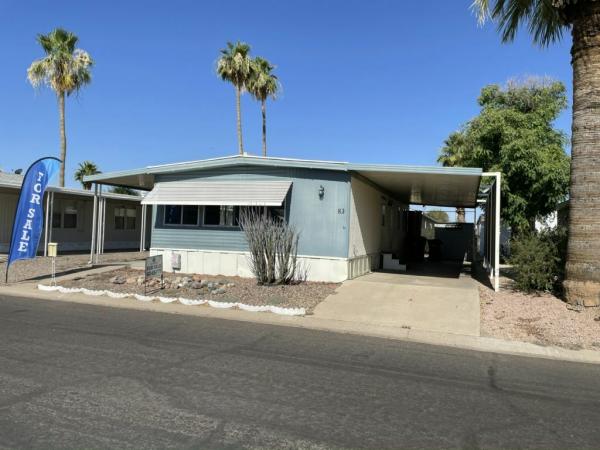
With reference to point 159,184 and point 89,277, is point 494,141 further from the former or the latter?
point 89,277

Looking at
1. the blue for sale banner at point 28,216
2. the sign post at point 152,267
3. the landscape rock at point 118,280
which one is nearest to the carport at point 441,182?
the sign post at point 152,267

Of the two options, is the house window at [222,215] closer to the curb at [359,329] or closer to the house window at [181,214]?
the house window at [181,214]

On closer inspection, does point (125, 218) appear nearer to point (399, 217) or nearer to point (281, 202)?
point (399, 217)

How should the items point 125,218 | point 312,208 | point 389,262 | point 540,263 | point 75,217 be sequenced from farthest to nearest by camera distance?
point 125,218 < point 75,217 < point 389,262 < point 312,208 < point 540,263

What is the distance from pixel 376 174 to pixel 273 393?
9.13m

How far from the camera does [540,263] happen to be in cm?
1045

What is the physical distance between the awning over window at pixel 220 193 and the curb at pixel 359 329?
378 centimetres

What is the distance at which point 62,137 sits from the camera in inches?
1051

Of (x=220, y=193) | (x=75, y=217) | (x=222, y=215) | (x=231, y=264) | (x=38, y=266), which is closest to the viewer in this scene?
(x=220, y=193)

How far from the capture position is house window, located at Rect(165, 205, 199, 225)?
47.6 ft

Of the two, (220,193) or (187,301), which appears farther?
(220,193)

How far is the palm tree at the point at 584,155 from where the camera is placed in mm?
9109

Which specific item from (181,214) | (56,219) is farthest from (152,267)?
(56,219)

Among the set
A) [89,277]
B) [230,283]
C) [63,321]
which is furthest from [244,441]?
[89,277]
